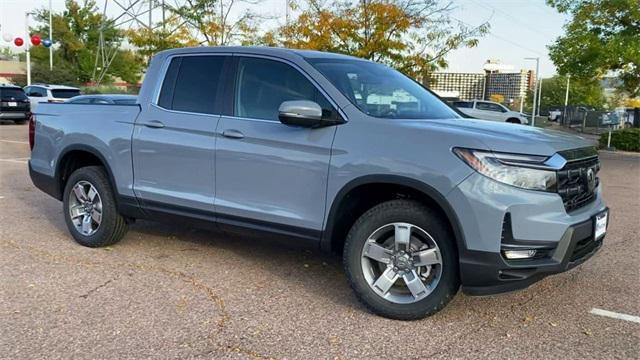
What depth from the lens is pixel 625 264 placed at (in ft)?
18.4

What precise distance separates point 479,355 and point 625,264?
2784 mm

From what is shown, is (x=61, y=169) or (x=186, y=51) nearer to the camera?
(x=186, y=51)

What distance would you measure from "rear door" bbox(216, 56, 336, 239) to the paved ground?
23.6 inches

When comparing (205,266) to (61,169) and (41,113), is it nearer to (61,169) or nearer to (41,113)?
(61,169)

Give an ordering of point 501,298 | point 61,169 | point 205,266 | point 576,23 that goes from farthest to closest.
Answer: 1. point 576,23
2. point 61,169
3. point 205,266
4. point 501,298

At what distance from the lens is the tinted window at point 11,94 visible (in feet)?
77.2

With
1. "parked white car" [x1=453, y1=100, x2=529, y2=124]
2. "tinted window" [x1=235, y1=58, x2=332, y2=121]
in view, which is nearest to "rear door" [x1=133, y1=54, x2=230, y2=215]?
"tinted window" [x1=235, y1=58, x2=332, y2=121]

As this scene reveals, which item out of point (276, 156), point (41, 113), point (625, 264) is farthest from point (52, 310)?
point (625, 264)

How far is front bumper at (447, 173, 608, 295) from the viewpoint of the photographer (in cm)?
358

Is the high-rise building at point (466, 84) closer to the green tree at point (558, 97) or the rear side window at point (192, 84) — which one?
the green tree at point (558, 97)

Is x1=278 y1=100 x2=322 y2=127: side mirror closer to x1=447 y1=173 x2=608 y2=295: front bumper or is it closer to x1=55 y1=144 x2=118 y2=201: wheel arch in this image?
x1=447 y1=173 x2=608 y2=295: front bumper

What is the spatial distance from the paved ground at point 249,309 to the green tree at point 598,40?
1209 centimetres

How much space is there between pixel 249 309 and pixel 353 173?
3.97ft

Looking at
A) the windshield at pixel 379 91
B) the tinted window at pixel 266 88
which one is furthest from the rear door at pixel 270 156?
the windshield at pixel 379 91
